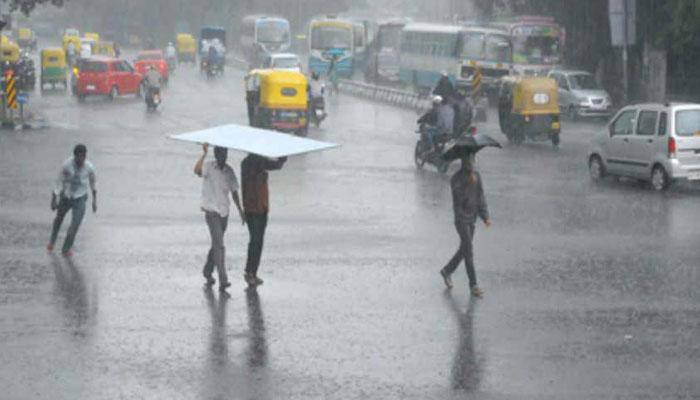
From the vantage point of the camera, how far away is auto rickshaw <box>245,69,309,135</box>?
39.8 m

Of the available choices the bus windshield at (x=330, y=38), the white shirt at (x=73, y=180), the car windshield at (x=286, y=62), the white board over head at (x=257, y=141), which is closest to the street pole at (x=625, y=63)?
the car windshield at (x=286, y=62)

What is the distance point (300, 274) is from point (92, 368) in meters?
5.54

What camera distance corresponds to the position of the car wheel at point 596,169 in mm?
29984

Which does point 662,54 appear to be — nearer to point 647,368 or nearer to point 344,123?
point 344,123

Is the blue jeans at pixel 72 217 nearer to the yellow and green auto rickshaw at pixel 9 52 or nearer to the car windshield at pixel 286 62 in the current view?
the yellow and green auto rickshaw at pixel 9 52

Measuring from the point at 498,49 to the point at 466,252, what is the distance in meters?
46.2

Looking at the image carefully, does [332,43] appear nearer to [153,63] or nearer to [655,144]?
[153,63]

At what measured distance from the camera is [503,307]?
15555mm

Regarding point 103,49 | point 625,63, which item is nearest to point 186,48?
point 103,49

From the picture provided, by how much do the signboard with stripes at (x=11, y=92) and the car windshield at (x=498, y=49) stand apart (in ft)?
80.1

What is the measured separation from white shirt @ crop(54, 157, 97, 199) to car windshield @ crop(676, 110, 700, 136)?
1257cm

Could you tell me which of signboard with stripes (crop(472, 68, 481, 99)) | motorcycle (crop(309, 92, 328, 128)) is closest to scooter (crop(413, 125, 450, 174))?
motorcycle (crop(309, 92, 328, 128))

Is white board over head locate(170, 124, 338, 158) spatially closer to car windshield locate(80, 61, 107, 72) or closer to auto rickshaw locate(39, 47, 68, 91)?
car windshield locate(80, 61, 107, 72)

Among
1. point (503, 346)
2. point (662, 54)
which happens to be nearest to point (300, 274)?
point (503, 346)
